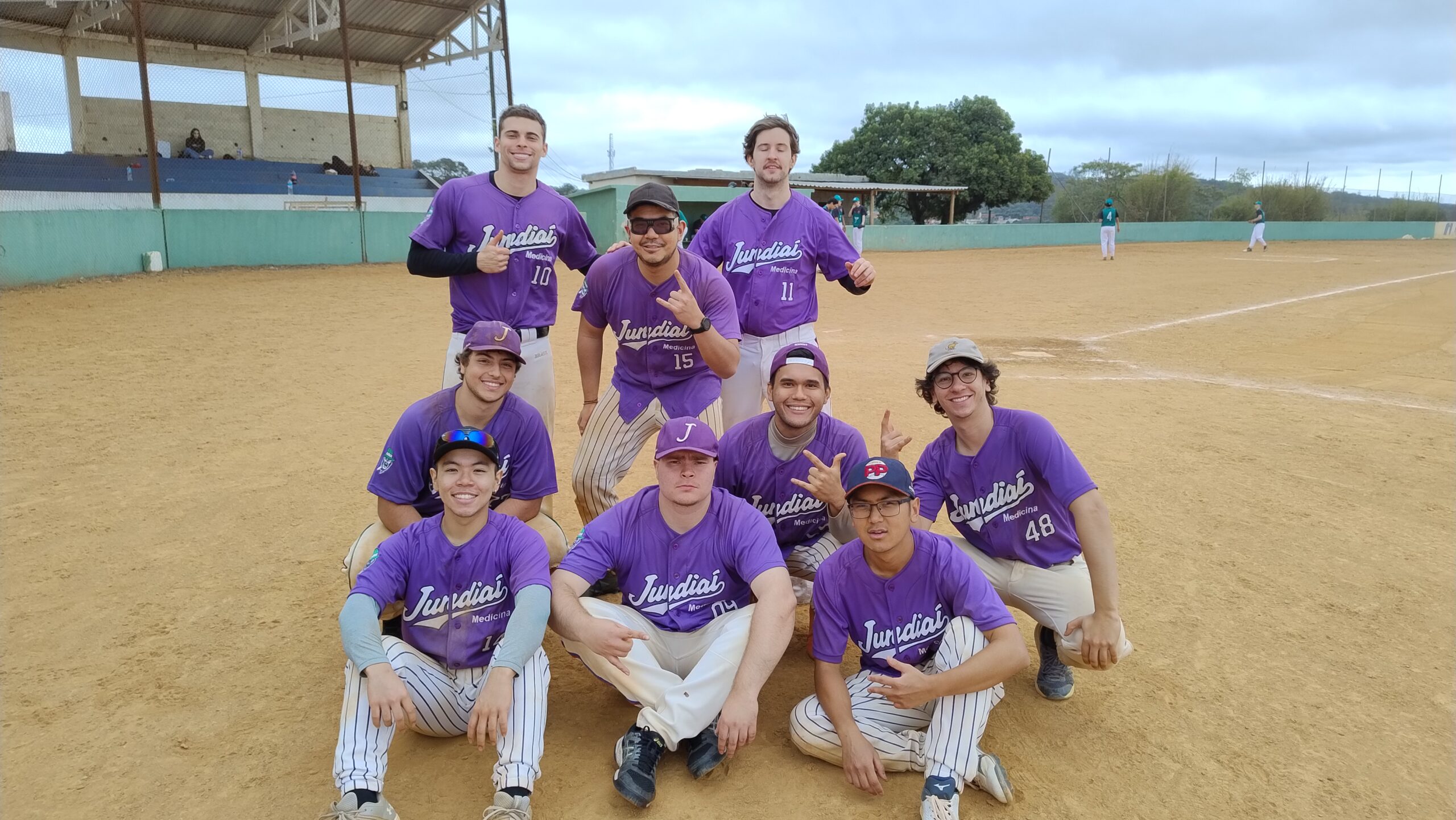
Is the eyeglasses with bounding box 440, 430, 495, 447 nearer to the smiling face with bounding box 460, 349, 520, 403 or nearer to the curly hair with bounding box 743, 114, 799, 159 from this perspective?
the smiling face with bounding box 460, 349, 520, 403

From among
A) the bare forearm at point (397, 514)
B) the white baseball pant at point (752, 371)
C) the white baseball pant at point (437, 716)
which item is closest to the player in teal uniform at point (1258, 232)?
the white baseball pant at point (752, 371)

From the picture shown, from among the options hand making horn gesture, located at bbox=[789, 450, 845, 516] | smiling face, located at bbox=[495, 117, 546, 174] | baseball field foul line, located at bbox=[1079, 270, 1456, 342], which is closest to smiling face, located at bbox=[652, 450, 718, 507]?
hand making horn gesture, located at bbox=[789, 450, 845, 516]

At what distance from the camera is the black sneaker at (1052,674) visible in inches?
143

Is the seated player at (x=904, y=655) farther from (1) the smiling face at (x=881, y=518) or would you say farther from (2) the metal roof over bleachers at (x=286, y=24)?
(2) the metal roof over bleachers at (x=286, y=24)

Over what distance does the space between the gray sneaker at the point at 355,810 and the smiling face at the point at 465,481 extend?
960 mm

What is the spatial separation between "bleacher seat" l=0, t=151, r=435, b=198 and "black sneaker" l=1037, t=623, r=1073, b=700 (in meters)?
17.2

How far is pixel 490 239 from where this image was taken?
4.64 m

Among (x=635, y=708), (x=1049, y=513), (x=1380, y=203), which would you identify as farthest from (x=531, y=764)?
(x=1380, y=203)

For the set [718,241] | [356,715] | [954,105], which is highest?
[954,105]

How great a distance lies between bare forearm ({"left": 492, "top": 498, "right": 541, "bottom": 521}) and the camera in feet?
12.4

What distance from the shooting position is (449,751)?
3.24 meters

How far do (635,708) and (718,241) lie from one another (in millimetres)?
2626

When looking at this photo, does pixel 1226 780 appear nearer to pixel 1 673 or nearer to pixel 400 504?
pixel 400 504

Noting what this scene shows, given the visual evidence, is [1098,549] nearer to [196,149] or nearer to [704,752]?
[704,752]
